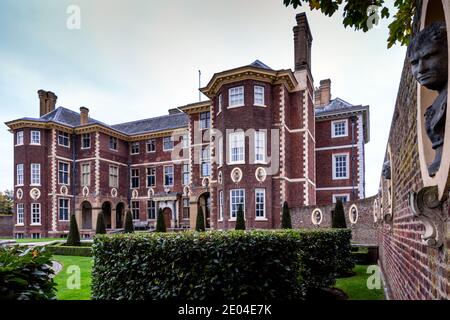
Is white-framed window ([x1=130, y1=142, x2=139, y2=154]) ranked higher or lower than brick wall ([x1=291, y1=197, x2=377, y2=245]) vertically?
higher

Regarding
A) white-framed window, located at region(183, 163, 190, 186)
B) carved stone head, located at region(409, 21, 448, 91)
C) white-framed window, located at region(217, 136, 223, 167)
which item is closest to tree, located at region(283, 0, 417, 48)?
carved stone head, located at region(409, 21, 448, 91)

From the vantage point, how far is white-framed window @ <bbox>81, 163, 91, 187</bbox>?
33.2 metres

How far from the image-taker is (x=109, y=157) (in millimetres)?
34188

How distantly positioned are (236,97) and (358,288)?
16.1m

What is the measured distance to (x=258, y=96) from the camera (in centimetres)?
2244

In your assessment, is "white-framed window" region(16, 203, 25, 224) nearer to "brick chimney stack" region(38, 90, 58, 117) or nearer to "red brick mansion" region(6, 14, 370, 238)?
"red brick mansion" region(6, 14, 370, 238)

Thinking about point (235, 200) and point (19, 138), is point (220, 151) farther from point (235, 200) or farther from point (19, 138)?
point (19, 138)

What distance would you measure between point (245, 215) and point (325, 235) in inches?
499

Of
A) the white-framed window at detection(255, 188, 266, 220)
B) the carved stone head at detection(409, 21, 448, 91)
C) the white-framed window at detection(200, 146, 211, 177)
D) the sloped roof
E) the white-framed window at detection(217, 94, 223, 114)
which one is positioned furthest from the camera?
the sloped roof

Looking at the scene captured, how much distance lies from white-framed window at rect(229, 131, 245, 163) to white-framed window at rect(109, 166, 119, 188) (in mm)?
18265

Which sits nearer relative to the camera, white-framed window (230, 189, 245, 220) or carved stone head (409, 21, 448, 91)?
carved stone head (409, 21, 448, 91)

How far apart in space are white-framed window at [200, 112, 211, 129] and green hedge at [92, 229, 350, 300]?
2316 centimetres

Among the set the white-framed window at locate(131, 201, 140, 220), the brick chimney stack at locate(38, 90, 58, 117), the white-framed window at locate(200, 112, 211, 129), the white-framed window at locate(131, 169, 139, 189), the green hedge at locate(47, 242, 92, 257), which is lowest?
the green hedge at locate(47, 242, 92, 257)

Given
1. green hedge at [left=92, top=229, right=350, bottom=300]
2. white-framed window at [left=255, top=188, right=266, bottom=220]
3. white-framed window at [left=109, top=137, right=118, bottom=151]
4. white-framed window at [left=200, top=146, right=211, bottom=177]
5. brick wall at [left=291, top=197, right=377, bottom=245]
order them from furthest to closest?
white-framed window at [left=109, top=137, right=118, bottom=151], white-framed window at [left=200, top=146, right=211, bottom=177], white-framed window at [left=255, top=188, right=266, bottom=220], brick wall at [left=291, top=197, right=377, bottom=245], green hedge at [left=92, top=229, right=350, bottom=300]
